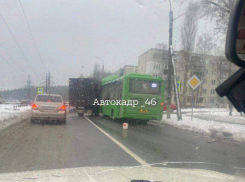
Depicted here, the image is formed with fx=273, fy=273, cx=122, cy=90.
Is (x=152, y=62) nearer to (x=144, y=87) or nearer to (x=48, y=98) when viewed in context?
(x=144, y=87)

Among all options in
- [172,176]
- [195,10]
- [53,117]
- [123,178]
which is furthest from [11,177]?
[195,10]

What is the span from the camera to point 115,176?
435 cm

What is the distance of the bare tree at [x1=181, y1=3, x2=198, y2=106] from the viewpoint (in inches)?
636

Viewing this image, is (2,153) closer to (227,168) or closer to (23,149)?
(23,149)

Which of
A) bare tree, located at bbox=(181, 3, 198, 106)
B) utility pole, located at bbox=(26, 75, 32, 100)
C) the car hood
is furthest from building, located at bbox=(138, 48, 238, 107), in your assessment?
utility pole, located at bbox=(26, 75, 32, 100)

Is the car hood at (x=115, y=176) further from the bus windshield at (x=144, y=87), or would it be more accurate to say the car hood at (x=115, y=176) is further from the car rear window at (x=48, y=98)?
the bus windshield at (x=144, y=87)

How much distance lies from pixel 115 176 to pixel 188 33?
710 inches

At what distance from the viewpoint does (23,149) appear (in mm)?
7395

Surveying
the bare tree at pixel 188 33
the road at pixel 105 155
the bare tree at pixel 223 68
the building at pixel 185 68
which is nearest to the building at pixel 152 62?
the building at pixel 185 68

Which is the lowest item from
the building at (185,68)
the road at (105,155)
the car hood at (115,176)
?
the road at (105,155)

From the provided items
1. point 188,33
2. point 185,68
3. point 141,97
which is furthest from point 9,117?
point 185,68

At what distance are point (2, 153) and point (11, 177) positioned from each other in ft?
9.01

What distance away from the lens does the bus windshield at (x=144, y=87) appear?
16.0 metres

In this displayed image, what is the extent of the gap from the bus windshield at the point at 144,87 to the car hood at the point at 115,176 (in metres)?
11.2
